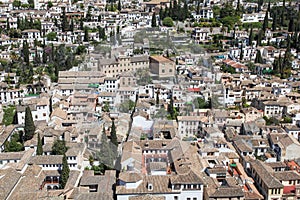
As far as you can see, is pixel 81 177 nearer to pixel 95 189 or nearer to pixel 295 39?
pixel 95 189

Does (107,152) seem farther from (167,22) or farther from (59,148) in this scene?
(167,22)

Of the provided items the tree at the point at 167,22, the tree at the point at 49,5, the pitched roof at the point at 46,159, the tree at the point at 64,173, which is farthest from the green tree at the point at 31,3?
the tree at the point at 64,173

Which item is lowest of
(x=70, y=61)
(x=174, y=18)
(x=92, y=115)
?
(x=92, y=115)

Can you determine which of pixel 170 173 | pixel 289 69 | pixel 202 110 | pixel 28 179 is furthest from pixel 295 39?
pixel 28 179

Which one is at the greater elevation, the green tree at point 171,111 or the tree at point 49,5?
the tree at point 49,5

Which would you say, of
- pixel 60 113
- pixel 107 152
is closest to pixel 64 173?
pixel 107 152

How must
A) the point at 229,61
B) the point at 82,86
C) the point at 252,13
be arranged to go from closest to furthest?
the point at 82,86 < the point at 229,61 < the point at 252,13

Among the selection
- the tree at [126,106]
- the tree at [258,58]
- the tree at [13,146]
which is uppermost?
the tree at [258,58]

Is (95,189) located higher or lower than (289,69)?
lower

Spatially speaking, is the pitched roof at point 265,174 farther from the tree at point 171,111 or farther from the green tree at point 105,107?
the green tree at point 105,107
